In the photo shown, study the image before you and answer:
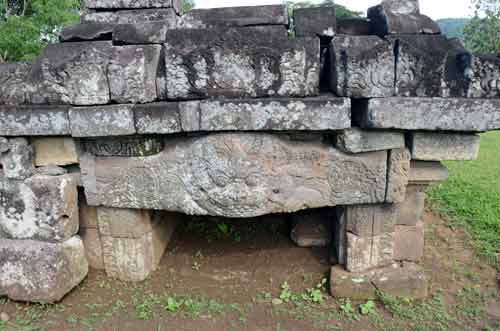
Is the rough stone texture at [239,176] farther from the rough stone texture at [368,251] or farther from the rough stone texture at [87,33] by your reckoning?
the rough stone texture at [87,33]

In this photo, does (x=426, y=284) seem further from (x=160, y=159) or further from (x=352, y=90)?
(x=160, y=159)

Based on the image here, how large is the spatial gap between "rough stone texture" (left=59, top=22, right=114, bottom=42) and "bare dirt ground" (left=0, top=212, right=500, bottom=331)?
191 cm

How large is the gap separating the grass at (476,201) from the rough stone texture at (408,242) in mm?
846

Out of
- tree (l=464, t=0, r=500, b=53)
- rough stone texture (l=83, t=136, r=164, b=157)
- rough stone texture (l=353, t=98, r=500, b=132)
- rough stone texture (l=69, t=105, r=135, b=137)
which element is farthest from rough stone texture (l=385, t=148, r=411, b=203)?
tree (l=464, t=0, r=500, b=53)

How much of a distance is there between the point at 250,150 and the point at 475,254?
2483 millimetres

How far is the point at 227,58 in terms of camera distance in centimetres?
228

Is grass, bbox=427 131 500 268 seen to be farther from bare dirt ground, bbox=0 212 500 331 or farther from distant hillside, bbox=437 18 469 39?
distant hillside, bbox=437 18 469 39

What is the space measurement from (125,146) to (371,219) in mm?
1950

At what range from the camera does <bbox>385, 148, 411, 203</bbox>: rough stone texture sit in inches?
99.3

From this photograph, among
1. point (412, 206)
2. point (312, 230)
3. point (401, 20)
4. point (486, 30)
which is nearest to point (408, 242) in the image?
point (412, 206)

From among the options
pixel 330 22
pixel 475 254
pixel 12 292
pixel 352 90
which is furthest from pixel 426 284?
pixel 12 292

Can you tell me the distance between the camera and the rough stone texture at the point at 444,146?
2436 mm

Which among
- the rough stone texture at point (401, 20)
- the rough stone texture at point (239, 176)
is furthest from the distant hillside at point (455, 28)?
the rough stone texture at point (239, 176)

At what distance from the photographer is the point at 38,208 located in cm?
262
